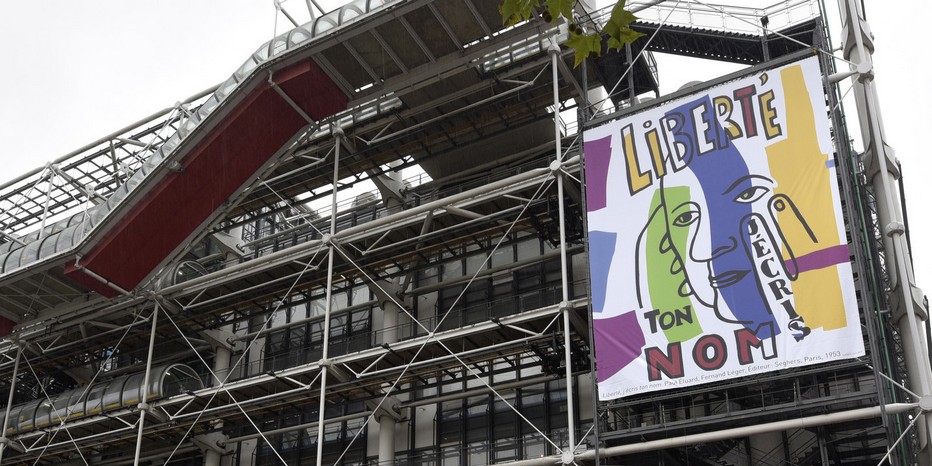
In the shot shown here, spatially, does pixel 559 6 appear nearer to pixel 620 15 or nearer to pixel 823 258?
pixel 620 15

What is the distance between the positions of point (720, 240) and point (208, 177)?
13.5m

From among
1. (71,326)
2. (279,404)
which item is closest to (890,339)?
(279,404)

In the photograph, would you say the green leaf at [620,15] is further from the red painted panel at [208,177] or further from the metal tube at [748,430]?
the red painted panel at [208,177]

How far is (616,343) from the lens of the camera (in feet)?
67.1

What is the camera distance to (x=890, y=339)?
2169 centimetres

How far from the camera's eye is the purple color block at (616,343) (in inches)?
794

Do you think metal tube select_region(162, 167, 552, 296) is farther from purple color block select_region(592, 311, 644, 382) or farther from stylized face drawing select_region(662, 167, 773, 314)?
purple color block select_region(592, 311, 644, 382)

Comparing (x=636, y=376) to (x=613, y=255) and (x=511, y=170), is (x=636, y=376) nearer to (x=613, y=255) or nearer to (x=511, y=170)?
(x=613, y=255)

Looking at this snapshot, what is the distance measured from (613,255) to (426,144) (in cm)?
812

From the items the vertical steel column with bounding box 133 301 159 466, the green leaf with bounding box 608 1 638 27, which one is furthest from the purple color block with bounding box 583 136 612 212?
the green leaf with bounding box 608 1 638 27

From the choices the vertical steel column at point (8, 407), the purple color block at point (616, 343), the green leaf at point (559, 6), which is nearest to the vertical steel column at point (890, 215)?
the purple color block at point (616, 343)

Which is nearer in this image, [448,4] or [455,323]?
[448,4]

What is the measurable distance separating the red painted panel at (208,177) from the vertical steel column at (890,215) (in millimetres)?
12029

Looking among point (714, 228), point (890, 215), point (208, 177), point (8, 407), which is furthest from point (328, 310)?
point (890, 215)
